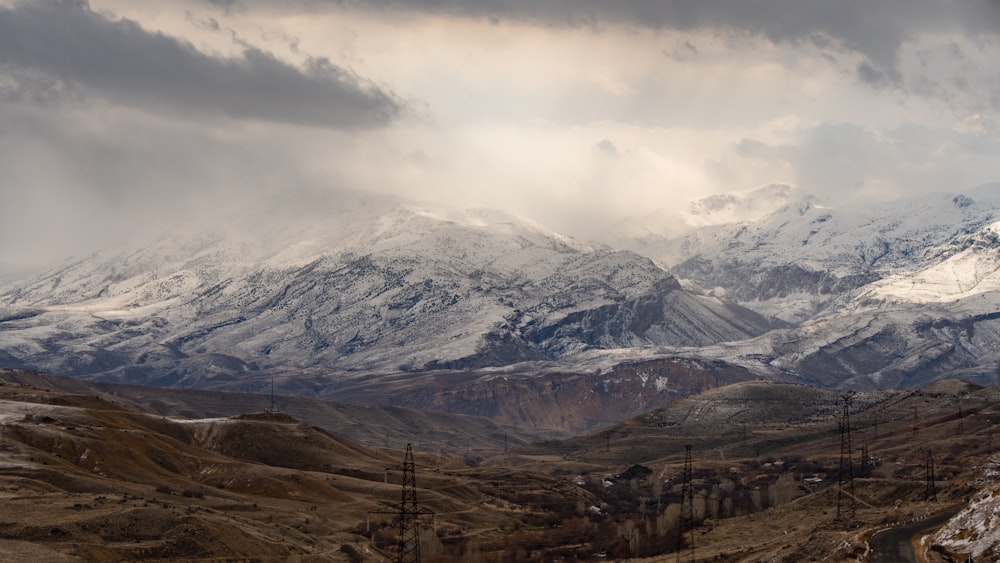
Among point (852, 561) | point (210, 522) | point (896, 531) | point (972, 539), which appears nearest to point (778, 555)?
point (896, 531)

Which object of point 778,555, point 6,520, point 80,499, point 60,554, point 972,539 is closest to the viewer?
point 972,539

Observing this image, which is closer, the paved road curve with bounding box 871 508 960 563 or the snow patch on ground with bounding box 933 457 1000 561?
the snow patch on ground with bounding box 933 457 1000 561

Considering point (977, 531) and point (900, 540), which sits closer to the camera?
point (977, 531)

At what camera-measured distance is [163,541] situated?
581 feet

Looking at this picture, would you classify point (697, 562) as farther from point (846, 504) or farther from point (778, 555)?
point (846, 504)

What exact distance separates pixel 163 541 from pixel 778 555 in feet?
283

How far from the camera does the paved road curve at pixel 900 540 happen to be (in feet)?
378

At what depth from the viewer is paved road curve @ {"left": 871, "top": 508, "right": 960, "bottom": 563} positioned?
378 ft

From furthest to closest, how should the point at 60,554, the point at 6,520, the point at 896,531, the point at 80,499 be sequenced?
the point at 80,499 < the point at 6,520 < the point at 60,554 < the point at 896,531

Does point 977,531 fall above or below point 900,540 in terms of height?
above

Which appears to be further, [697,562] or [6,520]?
[6,520]

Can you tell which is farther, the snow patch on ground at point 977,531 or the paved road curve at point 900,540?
the paved road curve at point 900,540

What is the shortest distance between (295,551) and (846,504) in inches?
3344

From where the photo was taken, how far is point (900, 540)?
125 metres
